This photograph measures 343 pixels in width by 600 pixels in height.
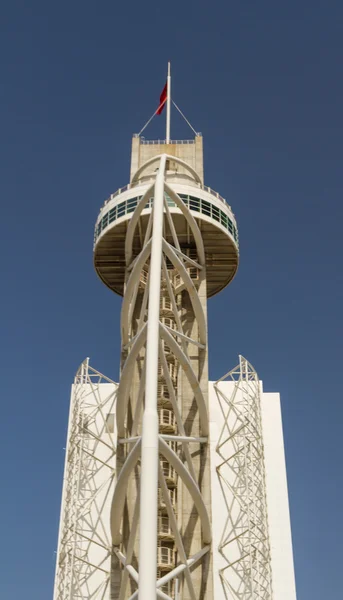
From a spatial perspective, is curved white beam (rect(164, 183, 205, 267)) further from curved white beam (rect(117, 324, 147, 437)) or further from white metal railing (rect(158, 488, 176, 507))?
white metal railing (rect(158, 488, 176, 507))

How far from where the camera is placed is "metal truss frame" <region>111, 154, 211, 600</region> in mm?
26578

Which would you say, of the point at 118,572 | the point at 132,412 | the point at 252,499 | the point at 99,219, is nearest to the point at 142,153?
the point at 99,219

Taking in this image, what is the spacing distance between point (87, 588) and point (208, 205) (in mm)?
25406

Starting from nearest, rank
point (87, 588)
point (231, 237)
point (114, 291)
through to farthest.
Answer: point (87, 588), point (231, 237), point (114, 291)

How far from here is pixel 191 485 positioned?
35406mm

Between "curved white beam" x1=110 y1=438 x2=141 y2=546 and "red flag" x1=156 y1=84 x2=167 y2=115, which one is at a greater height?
"red flag" x1=156 y1=84 x2=167 y2=115

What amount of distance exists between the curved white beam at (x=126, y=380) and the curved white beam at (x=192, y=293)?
5098 mm

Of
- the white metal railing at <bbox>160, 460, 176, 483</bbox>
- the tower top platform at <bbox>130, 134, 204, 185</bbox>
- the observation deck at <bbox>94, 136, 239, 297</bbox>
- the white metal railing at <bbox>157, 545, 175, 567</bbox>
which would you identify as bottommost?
the white metal railing at <bbox>157, 545, 175, 567</bbox>

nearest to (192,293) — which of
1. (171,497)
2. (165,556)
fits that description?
(171,497)

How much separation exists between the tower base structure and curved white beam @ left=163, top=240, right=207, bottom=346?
562cm

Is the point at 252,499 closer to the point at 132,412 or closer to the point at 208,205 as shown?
the point at 132,412

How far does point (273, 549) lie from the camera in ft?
158

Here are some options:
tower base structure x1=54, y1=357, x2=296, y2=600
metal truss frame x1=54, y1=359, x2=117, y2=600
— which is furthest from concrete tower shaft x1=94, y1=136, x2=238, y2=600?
metal truss frame x1=54, y1=359, x2=117, y2=600

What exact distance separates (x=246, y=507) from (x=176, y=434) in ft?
19.3
